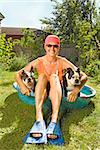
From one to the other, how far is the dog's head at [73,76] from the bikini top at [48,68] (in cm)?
16

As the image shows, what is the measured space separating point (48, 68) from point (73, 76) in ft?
1.33

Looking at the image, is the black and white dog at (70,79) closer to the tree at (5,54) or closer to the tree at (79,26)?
the tree at (5,54)

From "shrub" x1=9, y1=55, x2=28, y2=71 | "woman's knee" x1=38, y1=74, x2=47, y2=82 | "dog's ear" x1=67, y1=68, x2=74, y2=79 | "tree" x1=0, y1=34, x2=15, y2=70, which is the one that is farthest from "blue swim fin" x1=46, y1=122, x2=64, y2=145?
"shrub" x1=9, y1=55, x2=28, y2=71

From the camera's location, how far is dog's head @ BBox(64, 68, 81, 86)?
527cm

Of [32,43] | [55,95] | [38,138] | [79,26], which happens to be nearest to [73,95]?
[55,95]

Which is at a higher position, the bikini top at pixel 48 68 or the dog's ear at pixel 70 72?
the bikini top at pixel 48 68

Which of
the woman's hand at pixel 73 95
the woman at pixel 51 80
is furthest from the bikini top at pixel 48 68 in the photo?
the woman's hand at pixel 73 95

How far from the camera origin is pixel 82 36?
12711 millimetres

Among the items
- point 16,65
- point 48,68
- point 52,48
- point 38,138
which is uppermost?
point 52,48

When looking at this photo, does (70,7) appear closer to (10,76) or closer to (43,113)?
(10,76)

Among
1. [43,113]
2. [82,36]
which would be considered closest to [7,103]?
[43,113]

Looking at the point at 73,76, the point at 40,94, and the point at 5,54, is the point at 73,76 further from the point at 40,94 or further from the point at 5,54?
the point at 5,54

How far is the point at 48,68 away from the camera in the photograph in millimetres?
5305

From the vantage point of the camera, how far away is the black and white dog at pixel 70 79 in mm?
5288
